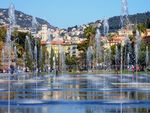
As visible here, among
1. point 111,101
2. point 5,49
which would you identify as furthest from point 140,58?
point 111,101

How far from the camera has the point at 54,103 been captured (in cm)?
1811

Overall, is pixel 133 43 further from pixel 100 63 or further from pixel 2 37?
pixel 2 37

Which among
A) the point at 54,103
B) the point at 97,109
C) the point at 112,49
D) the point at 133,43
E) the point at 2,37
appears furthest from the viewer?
the point at 112,49

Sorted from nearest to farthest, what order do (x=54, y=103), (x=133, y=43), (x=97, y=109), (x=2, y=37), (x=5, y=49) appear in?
1. (x=97, y=109)
2. (x=54, y=103)
3. (x=5, y=49)
4. (x=2, y=37)
5. (x=133, y=43)

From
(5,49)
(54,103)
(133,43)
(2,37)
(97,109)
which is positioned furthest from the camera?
(133,43)

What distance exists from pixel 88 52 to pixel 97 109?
78.1 metres

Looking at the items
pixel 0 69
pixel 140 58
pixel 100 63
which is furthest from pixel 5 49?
pixel 100 63

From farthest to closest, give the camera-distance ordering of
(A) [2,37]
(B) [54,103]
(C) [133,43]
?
1. (C) [133,43]
2. (A) [2,37]
3. (B) [54,103]

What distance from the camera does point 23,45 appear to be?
9369 centimetres

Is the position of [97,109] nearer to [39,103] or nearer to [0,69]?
[39,103]

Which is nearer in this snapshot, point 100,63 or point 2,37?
point 2,37

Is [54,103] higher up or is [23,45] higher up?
[23,45]

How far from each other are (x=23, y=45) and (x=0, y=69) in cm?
2077

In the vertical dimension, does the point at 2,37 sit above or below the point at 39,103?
above
